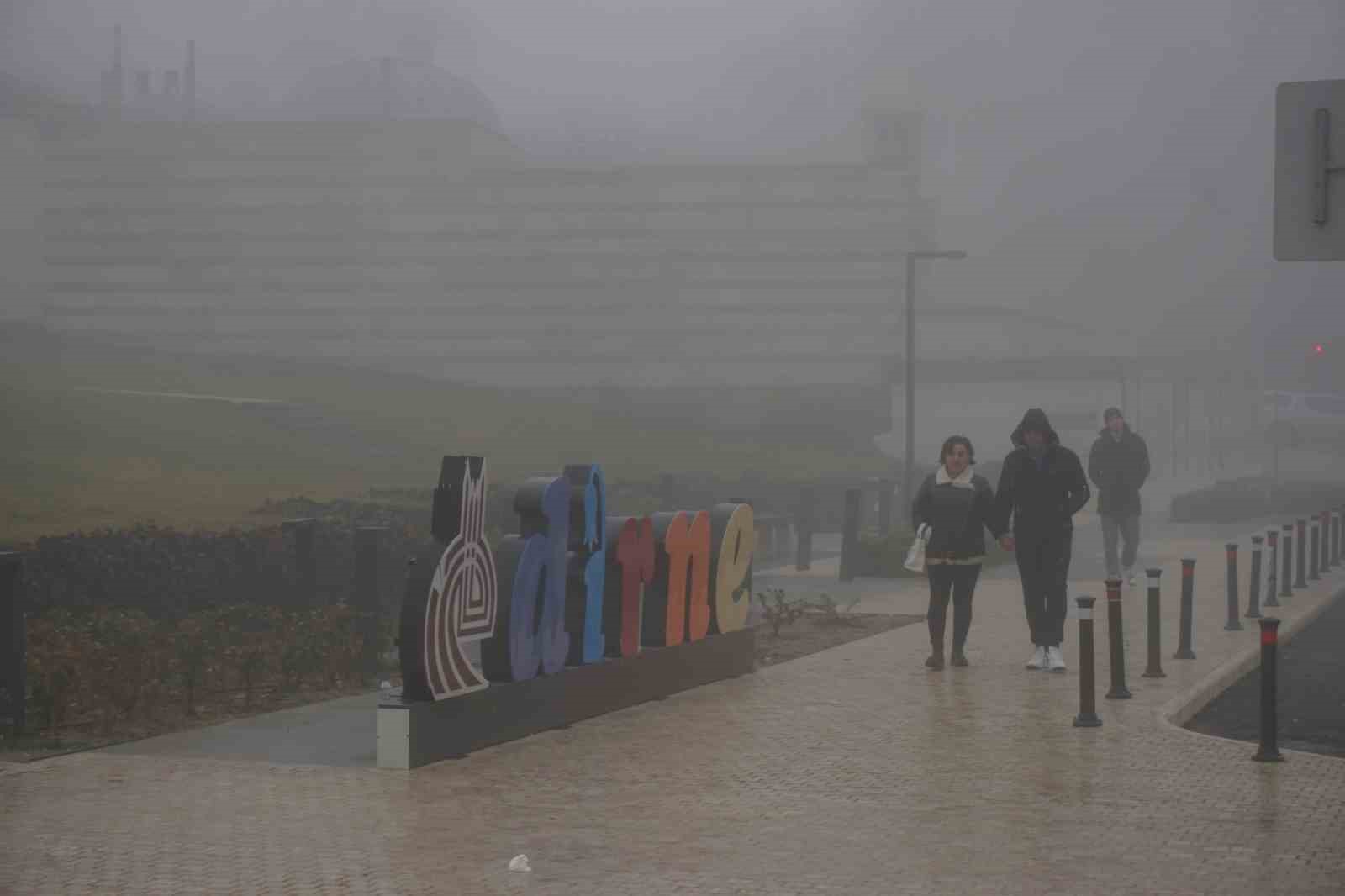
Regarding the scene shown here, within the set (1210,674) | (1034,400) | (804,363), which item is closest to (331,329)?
(804,363)

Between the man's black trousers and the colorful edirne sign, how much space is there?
77.4 inches

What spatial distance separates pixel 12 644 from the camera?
33.1 ft

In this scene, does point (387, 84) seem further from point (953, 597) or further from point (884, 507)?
point (953, 597)

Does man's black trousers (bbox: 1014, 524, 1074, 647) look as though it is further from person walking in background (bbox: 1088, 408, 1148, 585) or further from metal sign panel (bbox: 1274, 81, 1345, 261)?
metal sign panel (bbox: 1274, 81, 1345, 261)

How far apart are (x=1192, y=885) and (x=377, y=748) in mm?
4089

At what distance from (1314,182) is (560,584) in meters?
5.16

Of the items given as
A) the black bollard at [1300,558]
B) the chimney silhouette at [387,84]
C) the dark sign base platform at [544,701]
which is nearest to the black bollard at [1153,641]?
the dark sign base platform at [544,701]

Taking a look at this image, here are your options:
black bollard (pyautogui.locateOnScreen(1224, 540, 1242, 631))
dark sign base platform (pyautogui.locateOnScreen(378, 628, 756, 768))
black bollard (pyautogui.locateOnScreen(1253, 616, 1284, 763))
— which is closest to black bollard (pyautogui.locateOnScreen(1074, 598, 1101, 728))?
black bollard (pyautogui.locateOnScreen(1253, 616, 1284, 763))

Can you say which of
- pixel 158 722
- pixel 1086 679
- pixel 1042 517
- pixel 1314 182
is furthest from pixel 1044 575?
pixel 1314 182

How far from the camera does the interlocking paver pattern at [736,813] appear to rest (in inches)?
275

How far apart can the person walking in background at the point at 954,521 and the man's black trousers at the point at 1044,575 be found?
29 centimetres

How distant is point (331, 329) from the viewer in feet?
263

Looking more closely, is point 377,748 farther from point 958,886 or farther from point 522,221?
point 522,221

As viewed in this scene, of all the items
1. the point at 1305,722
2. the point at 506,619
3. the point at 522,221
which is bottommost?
Answer: the point at 1305,722
